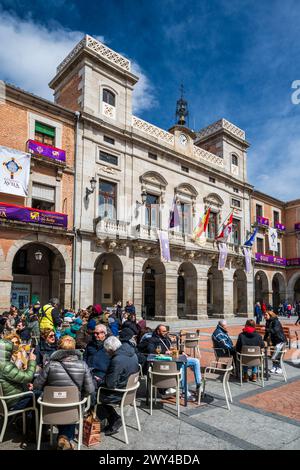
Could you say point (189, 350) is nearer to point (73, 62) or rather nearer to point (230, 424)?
point (230, 424)

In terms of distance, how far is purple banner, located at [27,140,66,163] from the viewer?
1565cm

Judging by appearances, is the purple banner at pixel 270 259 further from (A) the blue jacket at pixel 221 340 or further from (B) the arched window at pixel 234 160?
(A) the blue jacket at pixel 221 340

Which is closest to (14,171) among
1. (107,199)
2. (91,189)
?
(91,189)

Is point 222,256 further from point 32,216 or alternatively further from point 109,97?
point 32,216

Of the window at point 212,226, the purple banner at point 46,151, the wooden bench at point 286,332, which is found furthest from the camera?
the window at point 212,226

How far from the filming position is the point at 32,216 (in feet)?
49.6

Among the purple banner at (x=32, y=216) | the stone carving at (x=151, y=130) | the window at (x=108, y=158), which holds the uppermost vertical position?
the stone carving at (x=151, y=130)

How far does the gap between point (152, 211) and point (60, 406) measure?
17409 millimetres

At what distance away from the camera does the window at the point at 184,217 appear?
22566 millimetres

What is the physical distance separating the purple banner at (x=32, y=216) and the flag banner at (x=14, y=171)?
704 millimetres

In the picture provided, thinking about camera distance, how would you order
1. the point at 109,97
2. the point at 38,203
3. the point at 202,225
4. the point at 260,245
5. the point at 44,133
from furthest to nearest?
the point at 260,245
the point at 202,225
the point at 109,97
the point at 44,133
the point at 38,203

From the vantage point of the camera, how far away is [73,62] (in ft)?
62.3

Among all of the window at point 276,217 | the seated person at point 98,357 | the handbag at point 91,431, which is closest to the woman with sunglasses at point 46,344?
the seated person at point 98,357

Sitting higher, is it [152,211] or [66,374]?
[152,211]
